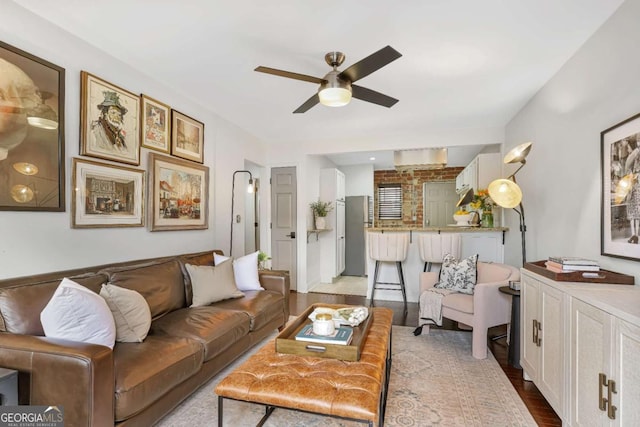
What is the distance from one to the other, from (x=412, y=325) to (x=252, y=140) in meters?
3.40

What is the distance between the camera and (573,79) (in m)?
2.47

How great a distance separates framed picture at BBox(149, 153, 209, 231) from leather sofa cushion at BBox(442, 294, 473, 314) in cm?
271

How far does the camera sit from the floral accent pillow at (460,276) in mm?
3223

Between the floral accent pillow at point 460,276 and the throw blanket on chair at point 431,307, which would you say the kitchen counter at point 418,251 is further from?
the throw blanket on chair at point 431,307

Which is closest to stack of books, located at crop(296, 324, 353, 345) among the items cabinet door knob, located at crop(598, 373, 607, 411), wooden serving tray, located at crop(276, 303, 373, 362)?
wooden serving tray, located at crop(276, 303, 373, 362)

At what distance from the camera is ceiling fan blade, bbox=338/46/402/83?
6.17 ft

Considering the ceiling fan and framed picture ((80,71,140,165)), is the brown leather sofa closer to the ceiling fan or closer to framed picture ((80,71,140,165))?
framed picture ((80,71,140,165))

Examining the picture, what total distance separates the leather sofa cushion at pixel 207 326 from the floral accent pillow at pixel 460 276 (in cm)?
208

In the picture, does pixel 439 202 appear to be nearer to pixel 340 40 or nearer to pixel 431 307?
pixel 431 307

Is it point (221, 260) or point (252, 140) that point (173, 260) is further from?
point (252, 140)

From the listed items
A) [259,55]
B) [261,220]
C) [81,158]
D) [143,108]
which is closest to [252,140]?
[261,220]

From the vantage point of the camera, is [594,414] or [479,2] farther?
[479,2]

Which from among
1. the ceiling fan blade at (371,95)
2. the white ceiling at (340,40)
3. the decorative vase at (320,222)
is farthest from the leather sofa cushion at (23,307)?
the decorative vase at (320,222)

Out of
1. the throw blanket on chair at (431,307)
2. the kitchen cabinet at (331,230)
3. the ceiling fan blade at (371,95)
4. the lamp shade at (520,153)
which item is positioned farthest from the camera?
the kitchen cabinet at (331,230)
